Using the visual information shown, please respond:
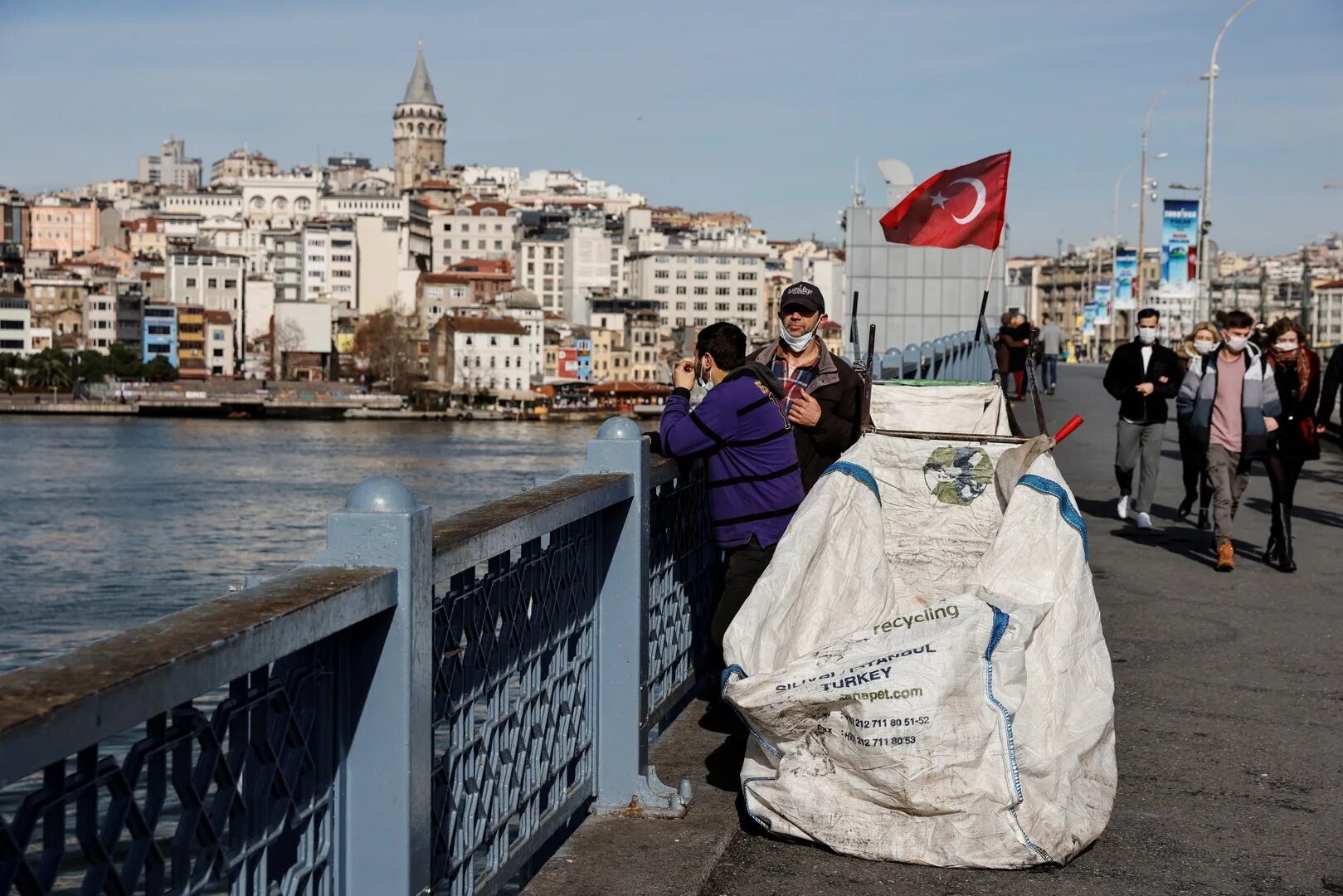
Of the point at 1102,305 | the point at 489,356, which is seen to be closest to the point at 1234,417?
the point at 1102,305

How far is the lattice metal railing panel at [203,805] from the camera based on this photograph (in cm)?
212

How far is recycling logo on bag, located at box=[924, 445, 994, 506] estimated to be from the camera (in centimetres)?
567

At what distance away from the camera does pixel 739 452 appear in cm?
552

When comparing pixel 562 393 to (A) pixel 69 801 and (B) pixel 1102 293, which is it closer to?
(B) pixel 1102 293

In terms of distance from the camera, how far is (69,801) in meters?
2.14

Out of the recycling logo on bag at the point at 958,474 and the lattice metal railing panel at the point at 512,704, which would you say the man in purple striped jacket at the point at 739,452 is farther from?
the lattice metal railing panel at the point at 512,704

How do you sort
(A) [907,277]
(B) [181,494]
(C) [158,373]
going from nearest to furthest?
(A) [907,277] → (B) [181,494] → (C) [158,373]

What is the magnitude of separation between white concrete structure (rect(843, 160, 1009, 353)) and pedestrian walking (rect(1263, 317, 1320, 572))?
20.0 ft

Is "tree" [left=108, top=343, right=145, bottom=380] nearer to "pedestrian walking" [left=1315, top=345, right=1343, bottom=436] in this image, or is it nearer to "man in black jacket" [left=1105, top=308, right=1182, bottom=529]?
"man in black jacket" [left=1105, top=308, right=1182, bottom=529]

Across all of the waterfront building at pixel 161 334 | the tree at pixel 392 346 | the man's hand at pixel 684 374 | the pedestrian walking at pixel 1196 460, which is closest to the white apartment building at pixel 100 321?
the waterfront building at pixel 161 334

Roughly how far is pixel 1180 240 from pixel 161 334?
149430 mm


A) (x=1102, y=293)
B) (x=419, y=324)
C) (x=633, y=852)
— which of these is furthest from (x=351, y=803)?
(x=419, y=324)

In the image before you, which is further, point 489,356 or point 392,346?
point 392,346

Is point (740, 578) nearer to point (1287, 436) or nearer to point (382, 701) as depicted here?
point (382, 701)
